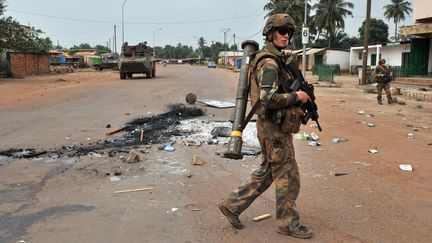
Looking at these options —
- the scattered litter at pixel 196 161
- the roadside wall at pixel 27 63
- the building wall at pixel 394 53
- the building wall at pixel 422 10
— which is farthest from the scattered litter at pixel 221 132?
the roadside wall at pixel 27 63

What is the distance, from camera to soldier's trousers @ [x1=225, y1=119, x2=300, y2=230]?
12.0ft

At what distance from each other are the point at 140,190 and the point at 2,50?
3210cm

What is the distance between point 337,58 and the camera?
52.7 metres

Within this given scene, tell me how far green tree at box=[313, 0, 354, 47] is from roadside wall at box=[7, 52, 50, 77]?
130 ft

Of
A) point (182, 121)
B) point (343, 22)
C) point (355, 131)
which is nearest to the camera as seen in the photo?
point (355, 131)

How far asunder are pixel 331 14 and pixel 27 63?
43.3 metres

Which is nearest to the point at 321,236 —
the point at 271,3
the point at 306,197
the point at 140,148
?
the point at 306,197

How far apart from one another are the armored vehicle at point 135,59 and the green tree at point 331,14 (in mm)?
41512

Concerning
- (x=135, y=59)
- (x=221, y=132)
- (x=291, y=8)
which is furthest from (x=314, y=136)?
(x=291, y=8)

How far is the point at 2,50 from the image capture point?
32.9 m

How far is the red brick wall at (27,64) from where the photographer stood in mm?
37053

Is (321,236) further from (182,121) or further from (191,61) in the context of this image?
(191,61)

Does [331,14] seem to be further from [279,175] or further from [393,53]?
[279,175]

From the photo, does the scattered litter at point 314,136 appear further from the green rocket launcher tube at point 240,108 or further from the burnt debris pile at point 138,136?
the green rocket launcher tube at point 240,108
